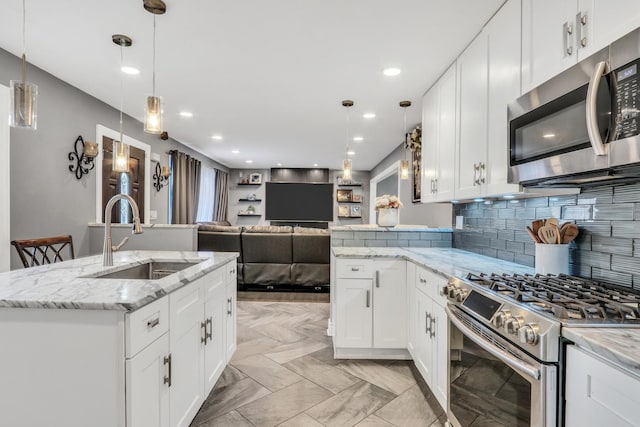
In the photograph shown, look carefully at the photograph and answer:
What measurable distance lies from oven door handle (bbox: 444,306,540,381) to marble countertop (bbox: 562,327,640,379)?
0.17m

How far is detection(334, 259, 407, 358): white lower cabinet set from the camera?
2.62 metres

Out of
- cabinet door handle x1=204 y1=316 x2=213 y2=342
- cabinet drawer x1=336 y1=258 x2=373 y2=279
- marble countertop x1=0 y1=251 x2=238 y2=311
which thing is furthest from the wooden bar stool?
cabinet drawer x1=336 y1=258 x2=373 y2=279

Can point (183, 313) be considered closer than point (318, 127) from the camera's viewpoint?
Yes

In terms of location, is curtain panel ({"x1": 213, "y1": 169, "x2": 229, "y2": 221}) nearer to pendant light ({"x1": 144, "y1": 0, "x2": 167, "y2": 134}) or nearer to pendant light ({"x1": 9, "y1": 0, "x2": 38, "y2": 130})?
pendant light ({"x1": 144, "y1": 0, "x2": 167, "y2": 134})

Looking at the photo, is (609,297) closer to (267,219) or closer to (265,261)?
(265,261)

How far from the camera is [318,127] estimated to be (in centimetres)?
475

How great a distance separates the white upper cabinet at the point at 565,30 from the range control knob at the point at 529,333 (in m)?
0.99

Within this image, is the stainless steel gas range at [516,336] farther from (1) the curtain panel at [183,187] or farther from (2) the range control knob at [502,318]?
(1) the curtain panel at [183,187]

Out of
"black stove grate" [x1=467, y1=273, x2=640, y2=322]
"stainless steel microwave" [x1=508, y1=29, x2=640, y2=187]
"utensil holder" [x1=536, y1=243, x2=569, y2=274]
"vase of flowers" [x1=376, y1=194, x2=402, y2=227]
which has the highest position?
"stainless steel microwave" [x1=508, y1=29, x2=640, y2=187]

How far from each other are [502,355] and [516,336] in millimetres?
122

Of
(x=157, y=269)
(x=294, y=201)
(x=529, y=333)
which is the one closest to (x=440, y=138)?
(x=529, y=333)

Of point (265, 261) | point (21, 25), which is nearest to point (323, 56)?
point (21, 25)

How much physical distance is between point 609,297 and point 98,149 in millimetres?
4425

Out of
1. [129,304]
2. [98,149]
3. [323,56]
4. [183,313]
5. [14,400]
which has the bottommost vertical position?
[14,400]
